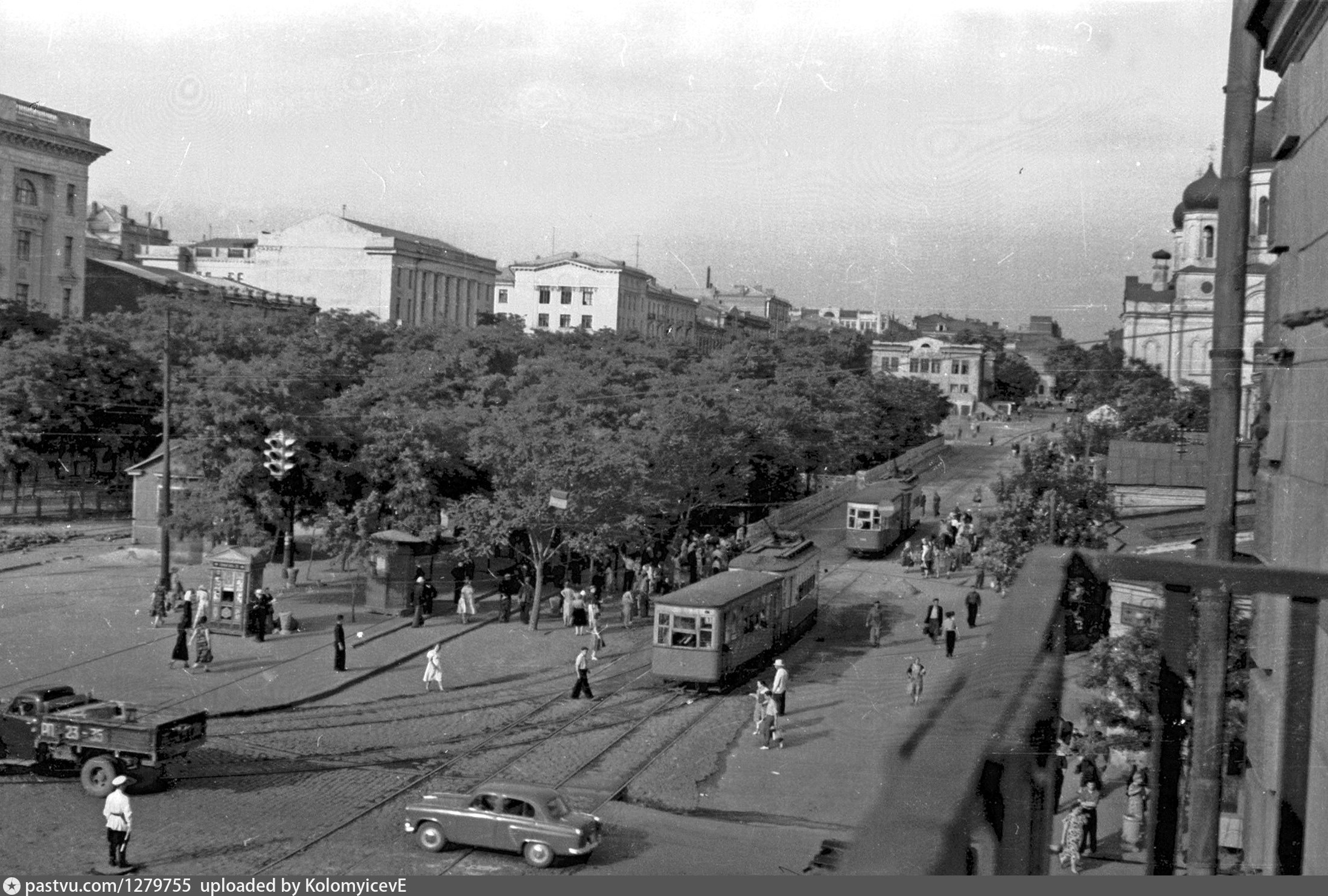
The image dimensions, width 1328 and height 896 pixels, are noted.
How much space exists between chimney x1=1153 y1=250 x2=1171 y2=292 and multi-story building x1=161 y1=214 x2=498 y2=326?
47.1 m

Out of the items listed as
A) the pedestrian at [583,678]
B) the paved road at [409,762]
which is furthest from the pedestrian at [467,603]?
Result: the pedestrian at [583,678]

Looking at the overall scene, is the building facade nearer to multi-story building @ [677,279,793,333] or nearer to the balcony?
the balcony

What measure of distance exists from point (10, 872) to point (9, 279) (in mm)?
52658


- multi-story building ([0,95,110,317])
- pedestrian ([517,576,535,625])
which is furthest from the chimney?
pedestrian ([517,576,535,625])

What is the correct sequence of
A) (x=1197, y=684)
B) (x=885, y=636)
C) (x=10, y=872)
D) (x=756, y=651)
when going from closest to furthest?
1. (x=1197, y=684)
2. (x=10, y=872)
3. (x=756, y=651)
4. (x=885, y=636)

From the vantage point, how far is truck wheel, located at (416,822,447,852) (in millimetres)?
13945

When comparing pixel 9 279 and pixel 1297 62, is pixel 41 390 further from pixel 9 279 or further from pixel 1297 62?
pixel 1297 62

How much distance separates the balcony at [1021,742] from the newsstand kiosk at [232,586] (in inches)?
923

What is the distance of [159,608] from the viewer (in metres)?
26.4

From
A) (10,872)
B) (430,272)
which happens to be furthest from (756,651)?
(430,272)

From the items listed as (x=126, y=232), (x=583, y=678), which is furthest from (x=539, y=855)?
(x=126, y=232)

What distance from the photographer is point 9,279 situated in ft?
193

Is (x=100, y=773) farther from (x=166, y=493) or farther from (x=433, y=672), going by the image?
(x=166, y=493)

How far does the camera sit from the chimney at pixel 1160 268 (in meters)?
94.2
